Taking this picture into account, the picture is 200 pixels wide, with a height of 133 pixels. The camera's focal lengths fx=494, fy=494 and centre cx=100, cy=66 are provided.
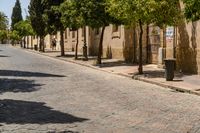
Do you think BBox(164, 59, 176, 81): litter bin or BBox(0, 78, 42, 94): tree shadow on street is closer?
BBox(0, 78, 42, 94): tree shadow on street

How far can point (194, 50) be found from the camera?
77.8 feet

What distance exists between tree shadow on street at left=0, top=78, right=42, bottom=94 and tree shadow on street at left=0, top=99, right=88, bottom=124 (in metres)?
3.42

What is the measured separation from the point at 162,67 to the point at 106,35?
13.7 meters

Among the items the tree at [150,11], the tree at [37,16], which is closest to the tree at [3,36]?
the tree at [37,16]

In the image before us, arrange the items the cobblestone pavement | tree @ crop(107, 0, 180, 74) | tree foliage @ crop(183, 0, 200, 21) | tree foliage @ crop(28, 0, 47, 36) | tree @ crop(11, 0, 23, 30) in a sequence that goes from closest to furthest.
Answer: the cobblestone pavement
tree foliage @ crop(183, 0, 200, 21)
tree @ crop(107, 0, 180, 74)
tree foliage @ crop(28, 0, 47, 36)
tree @ crop(11, 0, 23, 30)

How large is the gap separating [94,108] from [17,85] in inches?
269

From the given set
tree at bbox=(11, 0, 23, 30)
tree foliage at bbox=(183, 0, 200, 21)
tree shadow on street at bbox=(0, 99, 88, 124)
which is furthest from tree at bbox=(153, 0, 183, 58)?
tree at bbox=(11, 0, 23, 30)

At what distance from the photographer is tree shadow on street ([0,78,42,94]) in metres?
17.9

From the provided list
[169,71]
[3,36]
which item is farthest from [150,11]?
[3,36]

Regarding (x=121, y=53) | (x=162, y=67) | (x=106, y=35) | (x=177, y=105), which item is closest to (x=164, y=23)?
(x=162, y=67)

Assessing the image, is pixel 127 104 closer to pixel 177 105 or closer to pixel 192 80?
pixel 177 105

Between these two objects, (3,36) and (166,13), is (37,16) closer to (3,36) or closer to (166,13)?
(166,13)

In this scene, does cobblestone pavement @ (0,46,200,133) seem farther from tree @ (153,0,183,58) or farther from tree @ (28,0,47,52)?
tree @ (28,0,47,52)

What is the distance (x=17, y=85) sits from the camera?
1947cm
